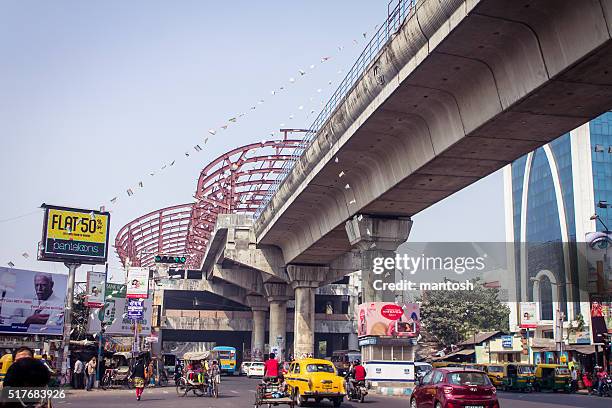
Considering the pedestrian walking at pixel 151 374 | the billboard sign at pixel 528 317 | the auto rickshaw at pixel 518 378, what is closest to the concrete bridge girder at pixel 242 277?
the pedestrian walking at pixel 151 374

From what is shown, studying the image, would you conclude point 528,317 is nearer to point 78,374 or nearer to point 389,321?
point 389,321

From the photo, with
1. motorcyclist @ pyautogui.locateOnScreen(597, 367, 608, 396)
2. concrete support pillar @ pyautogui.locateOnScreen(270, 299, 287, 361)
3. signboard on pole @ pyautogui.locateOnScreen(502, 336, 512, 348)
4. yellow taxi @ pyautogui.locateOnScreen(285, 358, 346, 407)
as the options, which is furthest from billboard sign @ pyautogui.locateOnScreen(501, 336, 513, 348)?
yellow taxi @ pyautogui.locateOnScreen(285, 358, 346, 407)

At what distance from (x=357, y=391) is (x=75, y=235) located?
72.9 feet

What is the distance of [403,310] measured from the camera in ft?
116

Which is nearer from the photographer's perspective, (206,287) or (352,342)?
(206,287)

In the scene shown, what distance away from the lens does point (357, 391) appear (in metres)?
27.3

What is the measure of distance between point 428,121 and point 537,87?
23.6 feet

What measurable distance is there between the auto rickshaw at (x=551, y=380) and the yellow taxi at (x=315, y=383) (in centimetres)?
2368

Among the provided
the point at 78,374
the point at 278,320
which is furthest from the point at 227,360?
the point at 78,374

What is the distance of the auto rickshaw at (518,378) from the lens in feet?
140

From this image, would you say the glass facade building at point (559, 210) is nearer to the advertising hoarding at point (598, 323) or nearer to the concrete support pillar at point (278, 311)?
the advertising hoarding at point (598, 323)

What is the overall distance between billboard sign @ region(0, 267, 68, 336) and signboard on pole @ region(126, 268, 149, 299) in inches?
175

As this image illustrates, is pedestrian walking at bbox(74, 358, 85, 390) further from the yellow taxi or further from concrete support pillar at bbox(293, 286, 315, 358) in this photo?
concrete support pillar at bbox(293, 286, 315, 358)

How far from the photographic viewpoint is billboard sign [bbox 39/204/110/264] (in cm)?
3981
